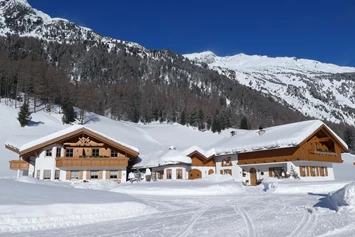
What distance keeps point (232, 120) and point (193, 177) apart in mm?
72962

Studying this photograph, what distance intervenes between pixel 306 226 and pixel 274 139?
24308mm

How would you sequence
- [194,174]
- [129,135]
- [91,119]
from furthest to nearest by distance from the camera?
[91,119] < [129,135] < [194,174]

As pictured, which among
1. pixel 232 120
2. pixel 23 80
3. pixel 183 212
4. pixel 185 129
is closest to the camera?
pixel 183 212

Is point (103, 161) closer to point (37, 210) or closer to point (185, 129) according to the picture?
point (37, 210)

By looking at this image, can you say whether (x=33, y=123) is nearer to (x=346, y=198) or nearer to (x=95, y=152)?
(x=95, y=152)

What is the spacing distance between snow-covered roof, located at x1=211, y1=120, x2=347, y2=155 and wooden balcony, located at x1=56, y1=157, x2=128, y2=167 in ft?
38.4

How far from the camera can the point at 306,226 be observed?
30.6 ft

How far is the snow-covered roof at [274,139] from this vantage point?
103 ft

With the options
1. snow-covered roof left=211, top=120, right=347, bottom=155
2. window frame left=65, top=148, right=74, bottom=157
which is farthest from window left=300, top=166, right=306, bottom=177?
window frame left=65, top=148, right=74, bottom=157

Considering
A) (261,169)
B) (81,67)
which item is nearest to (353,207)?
(261,169)

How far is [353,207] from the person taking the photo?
1109cm

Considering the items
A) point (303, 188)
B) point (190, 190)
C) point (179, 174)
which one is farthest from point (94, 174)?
point (303, 188)

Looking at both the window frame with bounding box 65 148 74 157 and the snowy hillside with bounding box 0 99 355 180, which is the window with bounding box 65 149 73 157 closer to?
the window frame with bounding box 65 148 74 157

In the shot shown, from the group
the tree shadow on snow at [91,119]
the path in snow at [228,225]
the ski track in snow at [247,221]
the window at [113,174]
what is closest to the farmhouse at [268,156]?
the window at [113,174]
